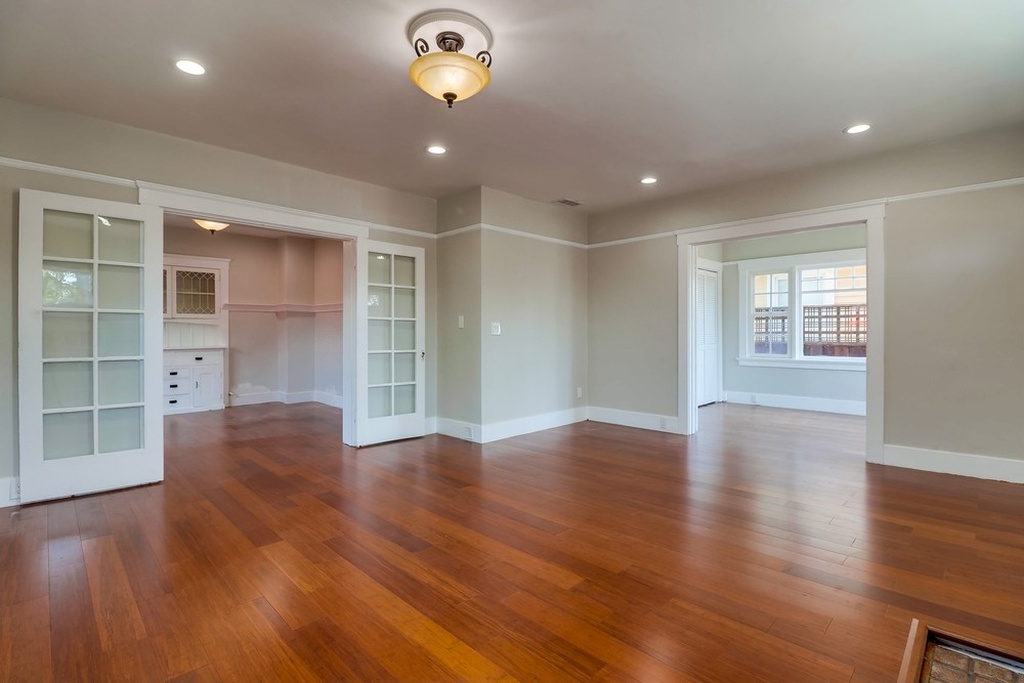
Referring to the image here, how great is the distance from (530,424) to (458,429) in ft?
2.85

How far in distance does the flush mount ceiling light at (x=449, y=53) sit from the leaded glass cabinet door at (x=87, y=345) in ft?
8.84

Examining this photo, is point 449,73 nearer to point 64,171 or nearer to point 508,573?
point 508,573

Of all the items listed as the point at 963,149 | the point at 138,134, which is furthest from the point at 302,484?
the point at 963,149

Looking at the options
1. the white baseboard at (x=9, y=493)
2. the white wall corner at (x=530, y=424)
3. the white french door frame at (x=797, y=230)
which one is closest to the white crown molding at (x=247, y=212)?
the white baseboard at (x=9, y=493)

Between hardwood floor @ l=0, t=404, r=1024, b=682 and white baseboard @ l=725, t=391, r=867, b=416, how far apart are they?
294 cm

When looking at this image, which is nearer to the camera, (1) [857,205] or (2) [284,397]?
(1) [857,205]

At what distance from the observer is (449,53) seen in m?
2.35

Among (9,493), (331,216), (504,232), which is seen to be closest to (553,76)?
(504,232)

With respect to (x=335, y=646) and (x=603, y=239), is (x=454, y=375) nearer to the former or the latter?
(x=603, y=239)

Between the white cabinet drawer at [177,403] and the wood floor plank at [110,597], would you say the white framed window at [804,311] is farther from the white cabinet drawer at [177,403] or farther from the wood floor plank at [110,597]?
the white cabinet drawer at [177,403]

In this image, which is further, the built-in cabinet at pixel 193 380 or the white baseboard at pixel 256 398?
the white baseboard at pixel 256 398

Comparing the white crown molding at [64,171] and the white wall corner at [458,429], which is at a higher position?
the white crown molding at [64,171]

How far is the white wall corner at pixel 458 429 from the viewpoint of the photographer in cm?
520

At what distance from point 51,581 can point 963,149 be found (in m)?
6.64
